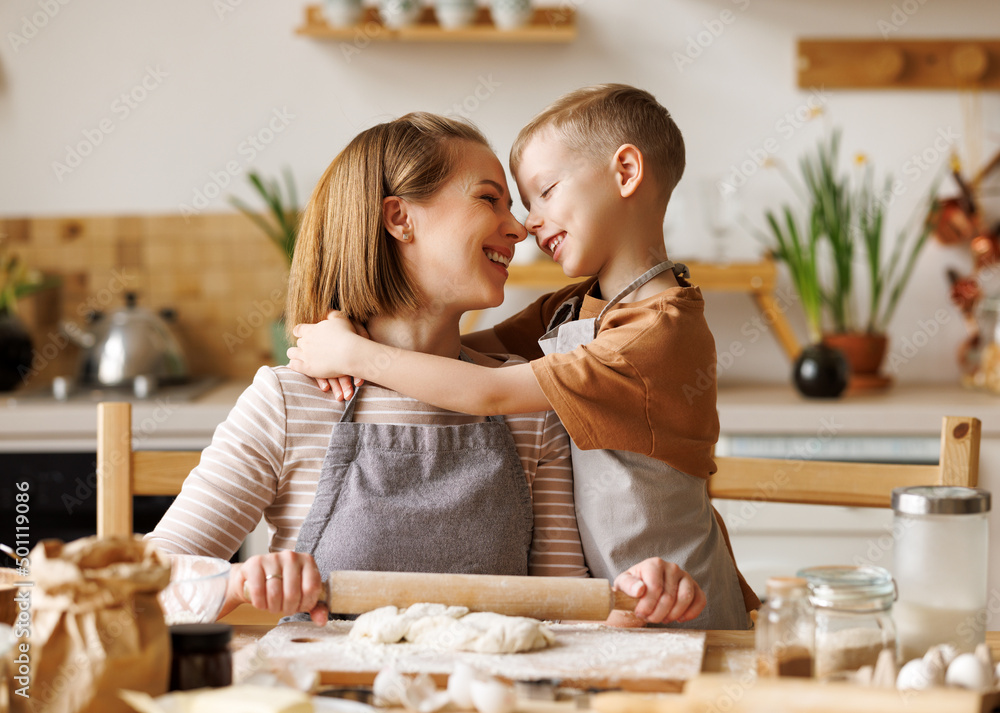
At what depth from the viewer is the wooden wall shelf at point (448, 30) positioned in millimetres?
2764

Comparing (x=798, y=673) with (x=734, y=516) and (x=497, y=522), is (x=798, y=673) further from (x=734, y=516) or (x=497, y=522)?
(x=734, y=516)

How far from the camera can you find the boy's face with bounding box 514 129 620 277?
1.35m

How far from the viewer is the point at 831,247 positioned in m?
2.94

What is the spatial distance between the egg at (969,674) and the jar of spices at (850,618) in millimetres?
58

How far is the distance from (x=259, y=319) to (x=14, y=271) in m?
0.70

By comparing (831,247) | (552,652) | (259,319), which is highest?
(831,247)

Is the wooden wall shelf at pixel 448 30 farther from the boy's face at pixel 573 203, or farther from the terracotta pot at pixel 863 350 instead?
the boy's face at pixel 573 203

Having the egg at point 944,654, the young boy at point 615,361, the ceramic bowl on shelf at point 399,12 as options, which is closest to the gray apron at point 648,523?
the young boy at point 615,361

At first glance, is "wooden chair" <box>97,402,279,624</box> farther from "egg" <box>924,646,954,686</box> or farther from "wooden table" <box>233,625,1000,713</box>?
"egg" <box>924,646,954,686</box>

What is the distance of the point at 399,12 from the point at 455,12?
0.51 feet

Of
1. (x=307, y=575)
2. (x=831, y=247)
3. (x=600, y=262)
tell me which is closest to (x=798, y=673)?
(x=307, y=575)

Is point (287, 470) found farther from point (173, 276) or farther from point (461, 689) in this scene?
point (173, 276)

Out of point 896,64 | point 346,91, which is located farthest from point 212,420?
point 896,64

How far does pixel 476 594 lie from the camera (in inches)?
36.1
